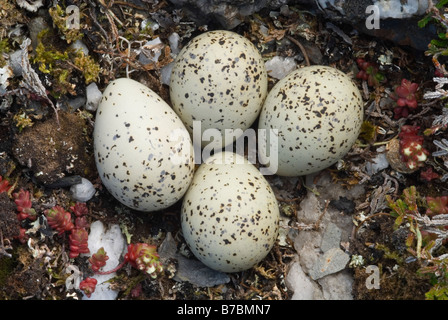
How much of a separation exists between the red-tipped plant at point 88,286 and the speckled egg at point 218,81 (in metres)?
1.12

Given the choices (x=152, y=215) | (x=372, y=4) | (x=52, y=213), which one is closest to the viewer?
(x=52, y=213)

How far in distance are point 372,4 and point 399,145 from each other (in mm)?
914

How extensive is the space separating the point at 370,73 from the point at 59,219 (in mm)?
2201

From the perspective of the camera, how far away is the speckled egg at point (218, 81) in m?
2.97

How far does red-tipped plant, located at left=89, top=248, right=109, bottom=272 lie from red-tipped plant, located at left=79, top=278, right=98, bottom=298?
8 cm

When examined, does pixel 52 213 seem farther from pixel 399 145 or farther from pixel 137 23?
pixel 399 145

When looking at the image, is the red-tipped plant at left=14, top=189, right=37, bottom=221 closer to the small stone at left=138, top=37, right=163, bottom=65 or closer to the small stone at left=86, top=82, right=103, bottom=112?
the small stone at left=86, top=82, right=103, bottom=112

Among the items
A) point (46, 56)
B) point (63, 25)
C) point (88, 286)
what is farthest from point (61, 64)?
point (88, 286)

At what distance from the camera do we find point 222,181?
3008 mm

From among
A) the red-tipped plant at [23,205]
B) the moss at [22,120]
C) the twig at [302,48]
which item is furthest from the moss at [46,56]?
the twig at [302,48]

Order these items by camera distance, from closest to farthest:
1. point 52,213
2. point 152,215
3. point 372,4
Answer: point 52,213, point 372,4, point 152,215

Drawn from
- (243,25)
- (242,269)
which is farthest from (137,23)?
(242,269)

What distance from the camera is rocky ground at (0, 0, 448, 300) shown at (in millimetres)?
2947

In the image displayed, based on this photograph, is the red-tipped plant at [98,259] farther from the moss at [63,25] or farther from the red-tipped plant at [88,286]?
the moss at [63,25]
